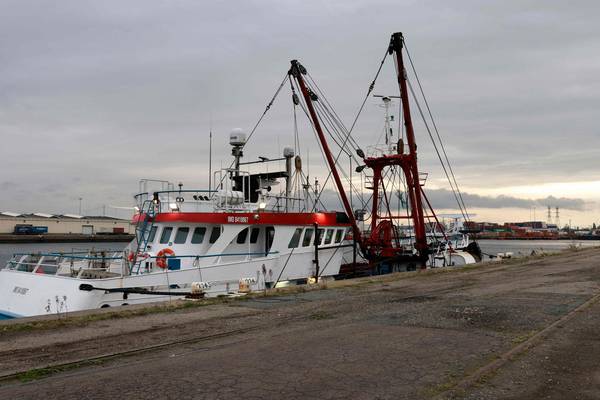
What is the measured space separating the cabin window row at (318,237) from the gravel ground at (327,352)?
7.82 metres

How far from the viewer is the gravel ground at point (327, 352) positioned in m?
5.62

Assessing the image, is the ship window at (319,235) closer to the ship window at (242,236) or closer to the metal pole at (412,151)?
the ship window at (242,236)

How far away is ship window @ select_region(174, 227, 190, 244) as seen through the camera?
60.1 feet

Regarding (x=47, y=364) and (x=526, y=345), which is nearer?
(x=47, y=364)

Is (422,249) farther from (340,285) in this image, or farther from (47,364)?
(47,364)

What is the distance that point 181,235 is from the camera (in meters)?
18.3

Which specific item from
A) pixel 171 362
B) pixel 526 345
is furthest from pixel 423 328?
pixel 171 362

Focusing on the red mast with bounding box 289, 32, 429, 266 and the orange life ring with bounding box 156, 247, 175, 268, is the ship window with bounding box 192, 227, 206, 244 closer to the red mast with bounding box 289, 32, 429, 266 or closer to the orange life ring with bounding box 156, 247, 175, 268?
the orange life ring with bounding box 156, 247, 175, 268

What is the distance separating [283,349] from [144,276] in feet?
26.8

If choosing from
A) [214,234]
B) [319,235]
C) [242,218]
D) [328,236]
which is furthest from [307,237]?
[214,234]

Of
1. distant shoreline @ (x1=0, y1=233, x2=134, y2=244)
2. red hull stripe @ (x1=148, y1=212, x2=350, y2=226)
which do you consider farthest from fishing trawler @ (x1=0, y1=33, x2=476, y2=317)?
distant shoreline @ (x1=0, y1=233, x2=134, y2=244)

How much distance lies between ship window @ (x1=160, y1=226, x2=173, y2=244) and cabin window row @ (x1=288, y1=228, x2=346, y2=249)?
4447mm

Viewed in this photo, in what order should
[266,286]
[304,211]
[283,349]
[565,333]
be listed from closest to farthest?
[283,349]
[565,333]
[266,286]
[304,211]

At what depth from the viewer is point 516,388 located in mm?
5668
